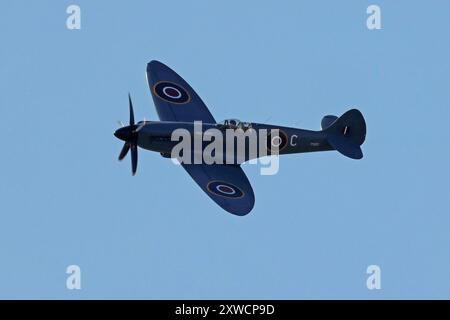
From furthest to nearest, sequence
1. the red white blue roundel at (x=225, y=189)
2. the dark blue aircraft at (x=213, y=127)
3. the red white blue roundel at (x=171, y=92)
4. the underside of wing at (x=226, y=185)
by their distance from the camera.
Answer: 1. the red white blue roundel at (x=171, y=92)
2. the dark blue aircraft at (x=213, y=127)
3. the red white blue roundel at (x=225, y=189)
4. the underside of wing at (x=226, y=185)

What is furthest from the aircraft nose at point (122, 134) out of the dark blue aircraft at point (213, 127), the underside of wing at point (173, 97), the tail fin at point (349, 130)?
the tail fin at point (349, 130)

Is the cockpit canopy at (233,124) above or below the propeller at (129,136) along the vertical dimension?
above

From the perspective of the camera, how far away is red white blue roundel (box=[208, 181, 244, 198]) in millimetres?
34806

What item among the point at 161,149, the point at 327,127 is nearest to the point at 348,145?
the point at 327,127

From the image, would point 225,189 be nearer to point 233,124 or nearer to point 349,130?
point 233,124

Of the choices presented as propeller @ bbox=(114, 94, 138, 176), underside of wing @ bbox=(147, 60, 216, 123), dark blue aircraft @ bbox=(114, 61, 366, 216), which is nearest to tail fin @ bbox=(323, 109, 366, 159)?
dark blue aircraft @ bbox=(114, 61, 366, 216)

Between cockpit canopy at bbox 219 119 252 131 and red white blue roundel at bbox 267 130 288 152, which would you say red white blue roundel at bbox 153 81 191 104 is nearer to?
cockpit canopy at bbox 219 119 252 131

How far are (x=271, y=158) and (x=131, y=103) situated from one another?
4.95 meters

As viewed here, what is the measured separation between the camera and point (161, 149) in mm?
35938

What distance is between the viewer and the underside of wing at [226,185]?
34.2 m

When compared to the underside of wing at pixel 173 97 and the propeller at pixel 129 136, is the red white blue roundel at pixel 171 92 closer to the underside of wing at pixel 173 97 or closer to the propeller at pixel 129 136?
the underside of wing at pixel 173 97

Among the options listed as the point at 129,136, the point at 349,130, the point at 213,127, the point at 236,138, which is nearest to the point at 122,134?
the point at 129,136

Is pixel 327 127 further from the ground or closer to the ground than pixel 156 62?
closer to the ground

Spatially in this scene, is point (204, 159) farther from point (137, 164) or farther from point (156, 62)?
point (156, 62)
